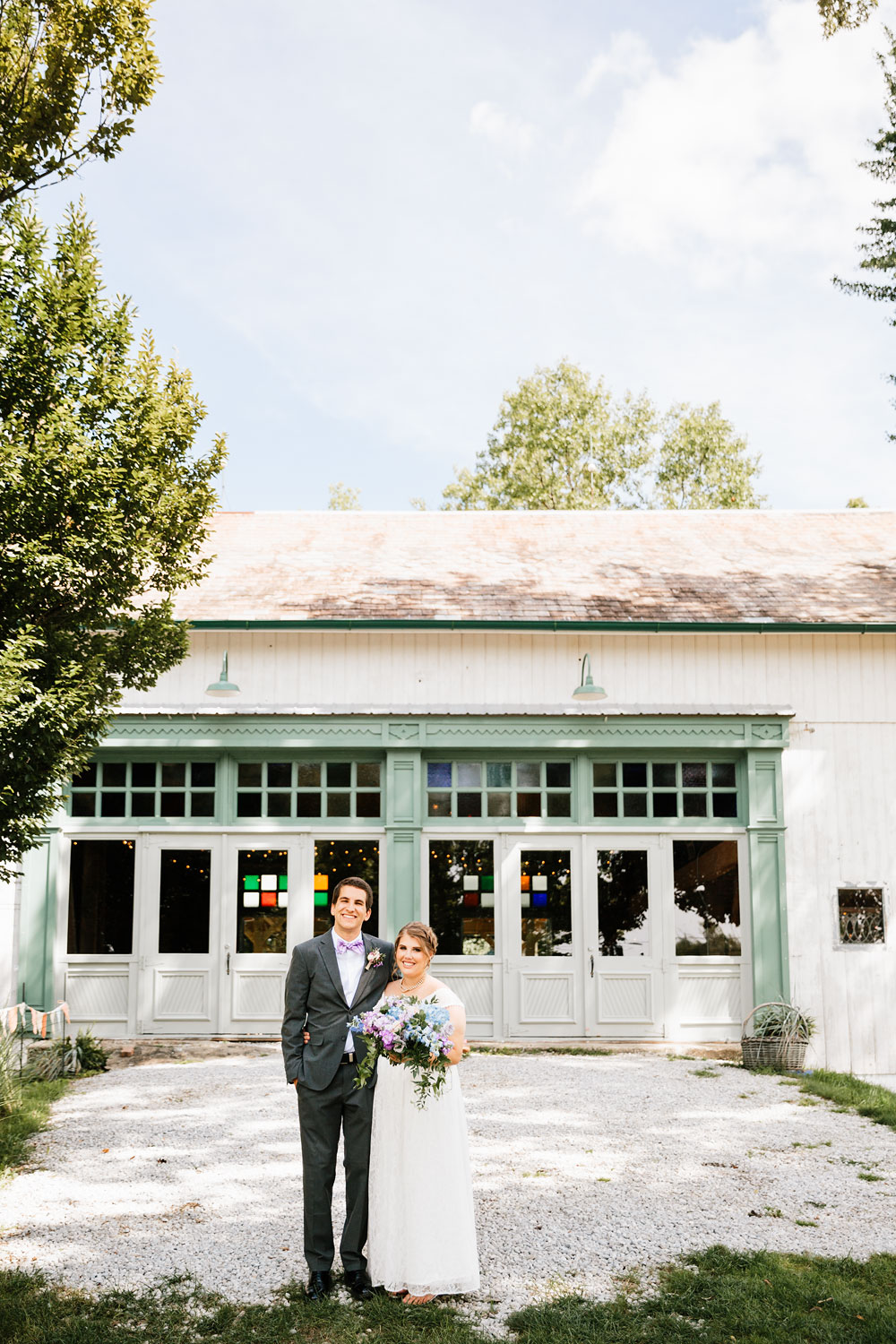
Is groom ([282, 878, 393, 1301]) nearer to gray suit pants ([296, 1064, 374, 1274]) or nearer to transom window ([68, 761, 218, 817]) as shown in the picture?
gray suit pants ([296, 1064, 374, 1274])

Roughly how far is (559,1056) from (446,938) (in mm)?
1741

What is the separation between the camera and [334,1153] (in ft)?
17.0

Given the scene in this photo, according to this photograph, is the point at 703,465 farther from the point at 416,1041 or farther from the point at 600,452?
the point at 416,1041

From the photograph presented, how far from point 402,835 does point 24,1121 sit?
4884mm

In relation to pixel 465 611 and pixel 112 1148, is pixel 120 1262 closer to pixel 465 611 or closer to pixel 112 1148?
pixel 112 1148

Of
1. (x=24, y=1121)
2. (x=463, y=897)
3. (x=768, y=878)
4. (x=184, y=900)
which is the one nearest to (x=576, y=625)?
(x=463, y=897)

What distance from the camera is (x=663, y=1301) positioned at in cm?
509

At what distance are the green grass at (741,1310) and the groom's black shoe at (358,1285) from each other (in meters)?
0.67

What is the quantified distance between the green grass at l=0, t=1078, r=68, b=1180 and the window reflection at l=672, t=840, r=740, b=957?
6366mm

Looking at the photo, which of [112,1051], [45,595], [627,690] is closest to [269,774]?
[112,1051]

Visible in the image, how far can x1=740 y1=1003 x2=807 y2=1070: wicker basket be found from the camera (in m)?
10.9

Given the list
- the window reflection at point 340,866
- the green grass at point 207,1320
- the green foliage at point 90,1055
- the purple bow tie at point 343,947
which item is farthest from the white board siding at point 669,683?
the green grass at point 207,1320

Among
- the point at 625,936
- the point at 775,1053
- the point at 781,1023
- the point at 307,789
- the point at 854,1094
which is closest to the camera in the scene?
the point at 854,1094

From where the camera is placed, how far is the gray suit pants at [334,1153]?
16.8ft
